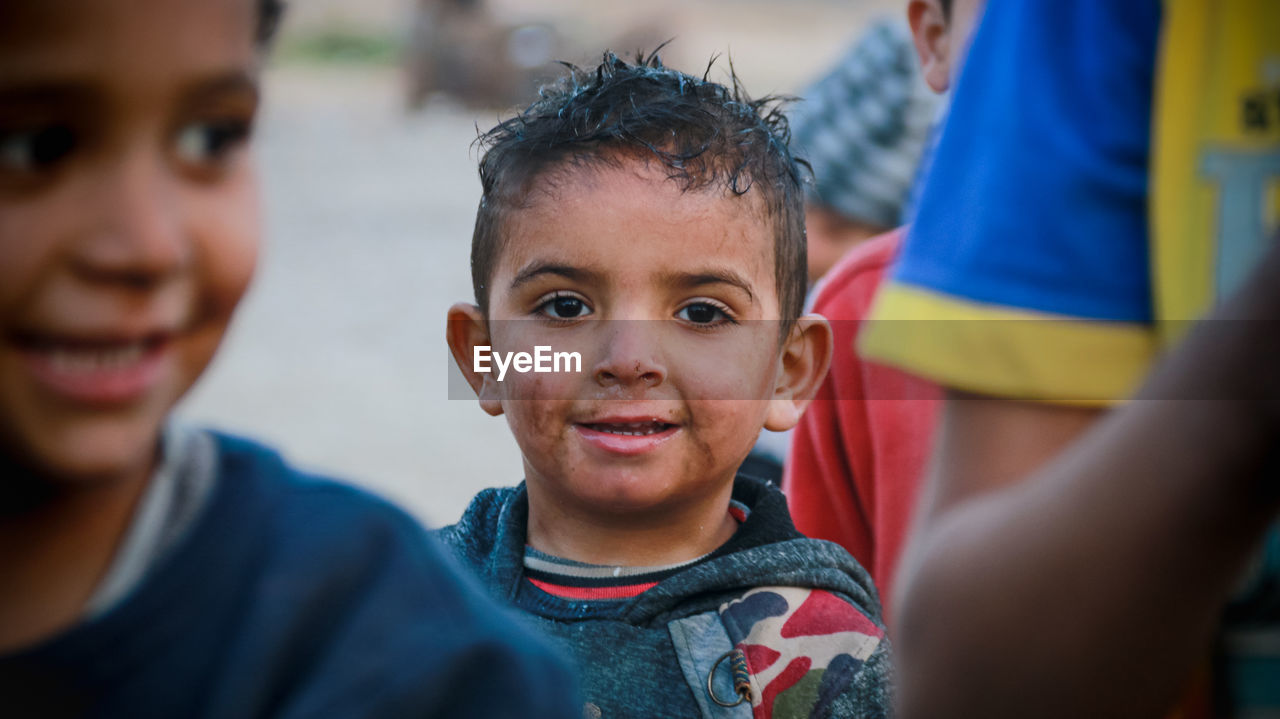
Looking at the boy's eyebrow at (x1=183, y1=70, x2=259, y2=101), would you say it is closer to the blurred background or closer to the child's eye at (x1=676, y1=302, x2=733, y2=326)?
the blurred background

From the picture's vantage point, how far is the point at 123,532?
0.94 metres

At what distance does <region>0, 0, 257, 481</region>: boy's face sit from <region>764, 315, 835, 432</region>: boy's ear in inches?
43.0

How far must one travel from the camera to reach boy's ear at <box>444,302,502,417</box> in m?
1.84

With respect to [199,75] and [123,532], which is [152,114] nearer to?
[199,75]

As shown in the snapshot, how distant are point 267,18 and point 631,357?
28.5 inches

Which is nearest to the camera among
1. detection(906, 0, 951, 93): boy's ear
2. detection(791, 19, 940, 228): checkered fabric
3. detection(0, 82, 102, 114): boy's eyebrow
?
detection(0, 82, 102, 114): boy's eyebrow

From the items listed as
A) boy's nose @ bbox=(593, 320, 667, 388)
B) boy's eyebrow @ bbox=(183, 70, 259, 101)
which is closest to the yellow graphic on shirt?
boy's eyebrow @ bbox=(183, 70, 259, 101)

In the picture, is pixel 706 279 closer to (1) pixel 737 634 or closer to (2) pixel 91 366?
(1) pixel 737 634

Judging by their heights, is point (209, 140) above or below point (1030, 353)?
above

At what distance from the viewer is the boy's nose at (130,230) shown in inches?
31.9

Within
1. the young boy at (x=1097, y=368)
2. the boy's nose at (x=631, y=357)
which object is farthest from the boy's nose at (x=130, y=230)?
the boy's nose at (x=631, y=357)

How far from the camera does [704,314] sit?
1710 millimetres

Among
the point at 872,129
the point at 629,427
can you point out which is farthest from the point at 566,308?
the point at 872,129

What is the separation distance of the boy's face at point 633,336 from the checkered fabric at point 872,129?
5.30 feet
